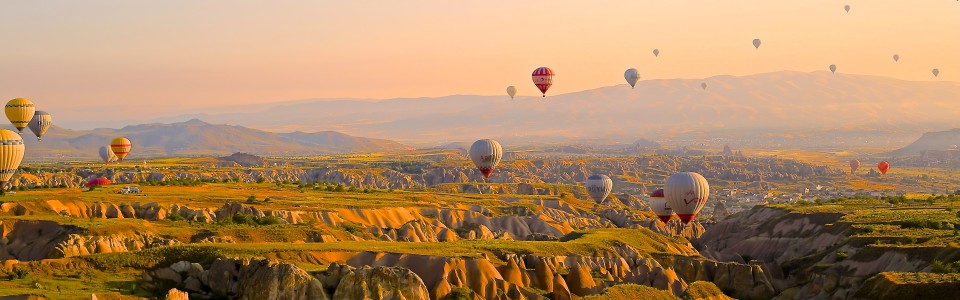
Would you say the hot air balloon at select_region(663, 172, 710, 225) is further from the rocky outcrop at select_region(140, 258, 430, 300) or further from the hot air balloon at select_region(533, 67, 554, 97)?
the rocky outcrop at select_region(140, 258, 430, 300)

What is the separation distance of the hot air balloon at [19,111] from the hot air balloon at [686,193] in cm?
9927

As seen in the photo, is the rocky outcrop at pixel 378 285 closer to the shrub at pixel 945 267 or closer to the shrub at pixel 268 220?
the shrub at pixel 945 267

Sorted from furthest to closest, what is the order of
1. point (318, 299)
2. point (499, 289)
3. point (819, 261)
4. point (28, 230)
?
point (819, 261), point (28, 230), point (499, 289), point (318, 299)

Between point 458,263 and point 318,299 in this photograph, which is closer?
point 318,299

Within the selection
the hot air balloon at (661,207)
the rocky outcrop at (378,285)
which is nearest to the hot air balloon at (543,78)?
the hot air balloon at (661,207)

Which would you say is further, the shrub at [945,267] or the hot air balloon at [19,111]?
the hot air balloon at [19,111]

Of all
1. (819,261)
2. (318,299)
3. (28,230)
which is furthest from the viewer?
(819,261)

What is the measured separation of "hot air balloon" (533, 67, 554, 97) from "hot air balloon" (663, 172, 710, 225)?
55925 mm

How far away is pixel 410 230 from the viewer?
115188 millimetres

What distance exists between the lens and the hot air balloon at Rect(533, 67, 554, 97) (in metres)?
186

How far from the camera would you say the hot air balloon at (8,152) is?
119500 mm

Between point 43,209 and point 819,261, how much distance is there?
67.0 meters

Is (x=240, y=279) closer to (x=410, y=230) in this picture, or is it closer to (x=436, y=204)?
(x=410, y=230)

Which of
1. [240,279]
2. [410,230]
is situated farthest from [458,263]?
[410,230]
